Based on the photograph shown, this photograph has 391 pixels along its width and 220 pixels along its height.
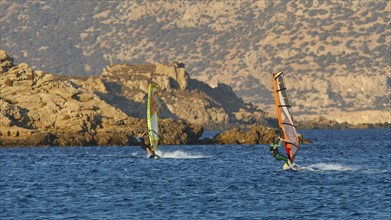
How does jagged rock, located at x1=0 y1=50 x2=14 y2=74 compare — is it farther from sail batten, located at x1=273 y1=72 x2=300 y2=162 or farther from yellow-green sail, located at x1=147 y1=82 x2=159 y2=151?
sail batten, located at x1=273 y1=72 x2=300 y2=162

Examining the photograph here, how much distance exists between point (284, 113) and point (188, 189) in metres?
12.1

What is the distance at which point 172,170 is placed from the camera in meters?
88.1

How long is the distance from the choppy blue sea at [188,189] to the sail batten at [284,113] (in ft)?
7.97

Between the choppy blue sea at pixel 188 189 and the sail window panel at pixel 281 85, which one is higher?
A: the sail window panel at pixel 281 85

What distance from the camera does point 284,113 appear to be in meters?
78.1

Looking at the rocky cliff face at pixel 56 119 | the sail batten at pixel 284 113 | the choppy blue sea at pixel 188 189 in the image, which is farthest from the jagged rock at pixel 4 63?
the sail batten at pixel 284 113

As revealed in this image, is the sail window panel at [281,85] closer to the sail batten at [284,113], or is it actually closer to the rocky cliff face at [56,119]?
the sail batten at [284,113]

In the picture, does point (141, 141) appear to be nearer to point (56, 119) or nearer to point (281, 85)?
point (281, 85)

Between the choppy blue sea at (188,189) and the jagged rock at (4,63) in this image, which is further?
the jagged rock at (4,63)

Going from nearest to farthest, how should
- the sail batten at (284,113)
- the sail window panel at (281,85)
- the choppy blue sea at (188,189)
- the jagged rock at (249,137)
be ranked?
the choppy blue sea at (188,189) → the sail window panel at (281,85) → the sail batten at (284,113) → the jagged rock at (249,137)

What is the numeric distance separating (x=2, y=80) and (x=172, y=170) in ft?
239

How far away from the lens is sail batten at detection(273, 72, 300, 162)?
7694 cm

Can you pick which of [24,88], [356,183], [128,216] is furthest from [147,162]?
[24,88]

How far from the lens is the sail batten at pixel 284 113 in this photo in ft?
252
